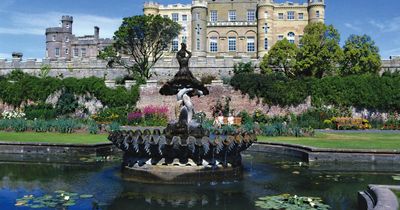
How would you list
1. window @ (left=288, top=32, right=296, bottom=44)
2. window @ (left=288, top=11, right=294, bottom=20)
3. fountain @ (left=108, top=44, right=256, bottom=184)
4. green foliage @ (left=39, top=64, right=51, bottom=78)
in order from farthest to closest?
window @ (left=288, top=11, right=294, bottom=20) → window @ (left=288, top=32, right=296, bottom=44) → green foliage @ (left=39, top=64, right=51, bottom=78) → fountain @ (left=108, top=44, right=256, bottom=184)

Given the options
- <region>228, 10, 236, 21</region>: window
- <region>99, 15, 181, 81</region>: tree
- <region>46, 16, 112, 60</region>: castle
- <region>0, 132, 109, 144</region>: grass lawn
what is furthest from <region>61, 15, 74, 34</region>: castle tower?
<region>0, 132, 109, 144</region>: grass lawn

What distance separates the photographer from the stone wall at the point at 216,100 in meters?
33.6

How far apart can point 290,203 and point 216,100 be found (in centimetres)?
2777

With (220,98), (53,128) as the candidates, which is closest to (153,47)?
(220,98)

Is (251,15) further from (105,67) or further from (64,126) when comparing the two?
(64,126)

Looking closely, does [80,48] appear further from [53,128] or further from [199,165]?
[199,165]

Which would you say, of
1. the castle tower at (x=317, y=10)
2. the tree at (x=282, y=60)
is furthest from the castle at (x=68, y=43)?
the tree at (x=282, y=60)

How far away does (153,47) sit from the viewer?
4447 centimetres

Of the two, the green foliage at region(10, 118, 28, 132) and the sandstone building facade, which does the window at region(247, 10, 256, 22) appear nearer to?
the sandstone building facade

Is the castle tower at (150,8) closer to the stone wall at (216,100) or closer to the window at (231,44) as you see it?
the window at (231,44)

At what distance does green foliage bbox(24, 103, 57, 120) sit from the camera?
34.6m

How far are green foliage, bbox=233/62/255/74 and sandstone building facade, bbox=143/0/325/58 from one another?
12135mm

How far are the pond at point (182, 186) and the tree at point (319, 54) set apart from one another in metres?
27.7

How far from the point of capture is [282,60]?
40656mm
